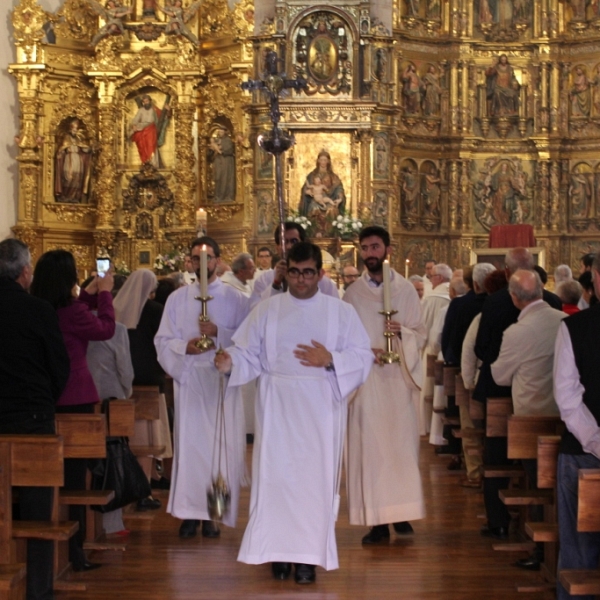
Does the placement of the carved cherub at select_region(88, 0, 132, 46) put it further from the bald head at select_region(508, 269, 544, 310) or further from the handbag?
the bald head at select_region(508, 269, 544, 310)

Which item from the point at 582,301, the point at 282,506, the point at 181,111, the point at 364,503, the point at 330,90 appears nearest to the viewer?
the point at 282,506

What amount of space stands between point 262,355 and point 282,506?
36.2 inches

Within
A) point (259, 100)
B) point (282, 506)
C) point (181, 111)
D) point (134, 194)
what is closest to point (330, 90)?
point (259, 100)

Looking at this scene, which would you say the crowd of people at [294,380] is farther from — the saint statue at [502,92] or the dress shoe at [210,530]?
the saint statue at [502,92]

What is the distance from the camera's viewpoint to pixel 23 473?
20.0 ft

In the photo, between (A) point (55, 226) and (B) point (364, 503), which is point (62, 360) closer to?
(B) point (364, 503)

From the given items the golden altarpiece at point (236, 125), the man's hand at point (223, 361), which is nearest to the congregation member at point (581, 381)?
the man's hand at point (223, 361)

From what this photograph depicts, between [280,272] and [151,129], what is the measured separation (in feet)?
51.2

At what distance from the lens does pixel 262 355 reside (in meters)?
7.34

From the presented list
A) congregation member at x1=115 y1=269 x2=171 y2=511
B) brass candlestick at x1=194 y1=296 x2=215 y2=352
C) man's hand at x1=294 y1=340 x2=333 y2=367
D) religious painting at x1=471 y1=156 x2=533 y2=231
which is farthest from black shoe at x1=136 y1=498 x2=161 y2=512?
religious painting at x1=471 y1=156 x2=533 y2=231

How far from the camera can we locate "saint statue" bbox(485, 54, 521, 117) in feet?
76.2

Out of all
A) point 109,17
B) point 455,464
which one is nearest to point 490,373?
point 455,464

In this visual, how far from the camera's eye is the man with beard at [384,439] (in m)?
8.45

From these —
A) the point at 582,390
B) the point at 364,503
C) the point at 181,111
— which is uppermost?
the point at 181,111
